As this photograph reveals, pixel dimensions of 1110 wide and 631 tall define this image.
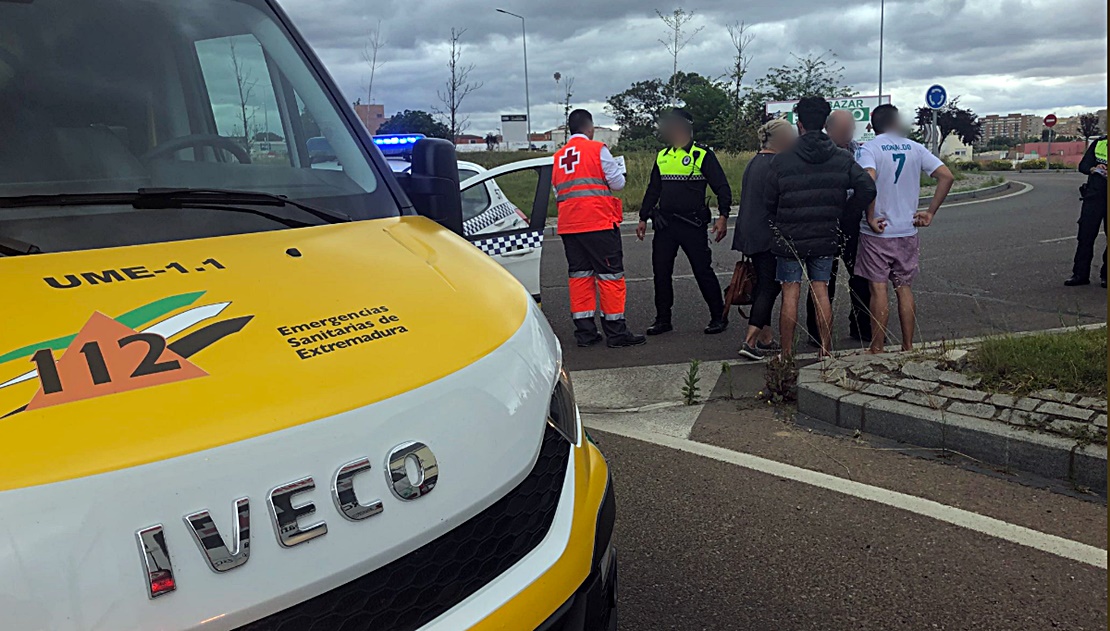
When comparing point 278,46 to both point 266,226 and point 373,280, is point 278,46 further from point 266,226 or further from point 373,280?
point 373,280

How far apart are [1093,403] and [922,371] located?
0.95 m

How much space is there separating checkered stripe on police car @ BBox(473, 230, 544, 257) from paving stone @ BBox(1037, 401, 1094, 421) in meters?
4.19

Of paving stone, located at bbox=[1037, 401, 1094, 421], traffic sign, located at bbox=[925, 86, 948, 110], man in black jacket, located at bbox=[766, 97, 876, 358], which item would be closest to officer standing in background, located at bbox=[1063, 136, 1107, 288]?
man in black jacket, located at bbox=[766, 97, 876, 358]

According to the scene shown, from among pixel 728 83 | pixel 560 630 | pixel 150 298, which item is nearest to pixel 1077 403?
pixel 560 630

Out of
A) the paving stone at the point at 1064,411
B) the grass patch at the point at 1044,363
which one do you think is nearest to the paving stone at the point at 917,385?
the grass patch at the point at 1044,363

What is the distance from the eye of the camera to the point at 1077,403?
4410mm

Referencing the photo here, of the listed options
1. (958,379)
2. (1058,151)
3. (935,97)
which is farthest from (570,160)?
(1058,151)

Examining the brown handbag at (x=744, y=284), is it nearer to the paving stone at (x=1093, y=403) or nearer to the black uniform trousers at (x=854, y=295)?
the black uniform trousers at (x=854, y=295)

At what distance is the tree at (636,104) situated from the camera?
53781 mm

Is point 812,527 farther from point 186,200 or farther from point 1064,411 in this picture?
point 186,200

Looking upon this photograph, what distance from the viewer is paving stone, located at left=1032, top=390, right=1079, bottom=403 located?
14.7ft

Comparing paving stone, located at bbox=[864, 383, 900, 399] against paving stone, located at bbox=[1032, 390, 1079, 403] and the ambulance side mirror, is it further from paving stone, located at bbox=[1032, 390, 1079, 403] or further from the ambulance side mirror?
the ambulance side mirror

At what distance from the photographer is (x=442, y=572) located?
159 centimetres

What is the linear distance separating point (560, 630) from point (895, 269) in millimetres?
5169
